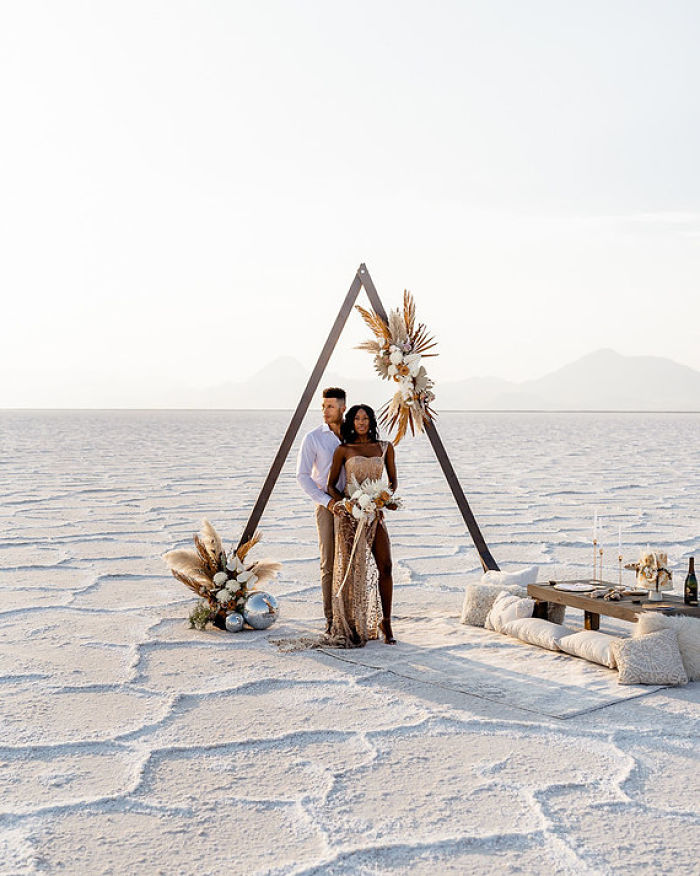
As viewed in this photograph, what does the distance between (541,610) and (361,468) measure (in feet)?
4.60

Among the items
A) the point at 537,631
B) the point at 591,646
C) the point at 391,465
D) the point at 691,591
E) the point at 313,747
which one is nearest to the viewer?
the point at 313,747

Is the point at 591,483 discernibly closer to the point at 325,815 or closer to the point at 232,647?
the point at 232,647

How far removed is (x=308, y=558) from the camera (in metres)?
8.79

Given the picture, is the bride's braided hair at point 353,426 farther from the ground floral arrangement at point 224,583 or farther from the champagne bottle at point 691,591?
the champagne bottle at point 691,591

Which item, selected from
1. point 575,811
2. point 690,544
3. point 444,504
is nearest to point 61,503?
point 444,504

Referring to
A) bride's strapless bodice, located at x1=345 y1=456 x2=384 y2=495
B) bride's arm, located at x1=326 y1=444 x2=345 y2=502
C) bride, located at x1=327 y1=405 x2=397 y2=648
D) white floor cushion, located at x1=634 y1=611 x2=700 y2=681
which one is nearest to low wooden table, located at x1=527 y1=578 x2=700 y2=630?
white floor cushion, located at x1=634 y1=611 x2=700 y2=681

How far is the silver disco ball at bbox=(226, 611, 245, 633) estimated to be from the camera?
5.80 m

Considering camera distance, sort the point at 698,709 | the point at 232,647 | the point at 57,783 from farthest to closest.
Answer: the point at 232,647
the point at 698,709
the point at 57,783

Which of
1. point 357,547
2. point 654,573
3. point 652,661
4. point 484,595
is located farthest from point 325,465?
point 652,661

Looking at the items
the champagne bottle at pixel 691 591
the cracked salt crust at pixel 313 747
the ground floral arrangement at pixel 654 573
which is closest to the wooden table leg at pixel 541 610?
the cracked salt crust at pixel 313 747

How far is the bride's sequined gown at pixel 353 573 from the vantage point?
5484mm

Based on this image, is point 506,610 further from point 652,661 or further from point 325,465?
point 325,465

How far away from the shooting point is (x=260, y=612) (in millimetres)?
5863

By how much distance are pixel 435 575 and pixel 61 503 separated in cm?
711
